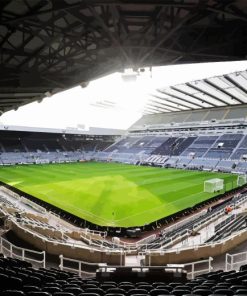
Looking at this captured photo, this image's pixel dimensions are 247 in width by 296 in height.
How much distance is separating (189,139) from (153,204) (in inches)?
1519

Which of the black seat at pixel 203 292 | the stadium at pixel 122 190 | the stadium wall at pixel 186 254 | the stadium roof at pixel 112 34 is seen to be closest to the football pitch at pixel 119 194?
the stadium at pixel 122 190

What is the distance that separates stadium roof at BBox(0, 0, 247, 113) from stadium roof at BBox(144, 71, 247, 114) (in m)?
25.2

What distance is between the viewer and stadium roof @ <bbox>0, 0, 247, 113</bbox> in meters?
6.60

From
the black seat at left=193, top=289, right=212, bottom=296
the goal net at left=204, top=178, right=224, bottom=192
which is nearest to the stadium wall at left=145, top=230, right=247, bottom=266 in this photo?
the black seat at left=193, top=289, right=212, bottom=296

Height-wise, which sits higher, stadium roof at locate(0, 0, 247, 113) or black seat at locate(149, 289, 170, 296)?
stadium roof at locate(0, 0, 247, 113)

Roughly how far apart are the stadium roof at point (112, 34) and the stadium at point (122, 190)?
36 mm

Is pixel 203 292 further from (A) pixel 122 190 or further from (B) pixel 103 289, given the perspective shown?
(A) pixel 122 190

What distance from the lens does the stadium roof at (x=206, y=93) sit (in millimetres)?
36856

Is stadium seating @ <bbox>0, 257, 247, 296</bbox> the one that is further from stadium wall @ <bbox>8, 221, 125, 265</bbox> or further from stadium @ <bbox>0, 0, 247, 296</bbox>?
stadium wall @ <bbox>8, 221, 125, 265</bbox>

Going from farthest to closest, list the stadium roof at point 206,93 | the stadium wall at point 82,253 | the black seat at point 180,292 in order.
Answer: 1. the stadium roof at point 206,93
2. the stadium wall at point 82,253
3. the black seat at point 180,292

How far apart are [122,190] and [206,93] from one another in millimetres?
25192

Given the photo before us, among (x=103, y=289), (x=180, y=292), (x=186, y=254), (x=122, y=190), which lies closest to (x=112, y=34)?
(x=103, y=289)

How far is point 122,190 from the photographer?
29.6 metres

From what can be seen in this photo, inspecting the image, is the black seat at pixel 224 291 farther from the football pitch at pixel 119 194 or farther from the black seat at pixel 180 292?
the football pitch at pixel 119 194
